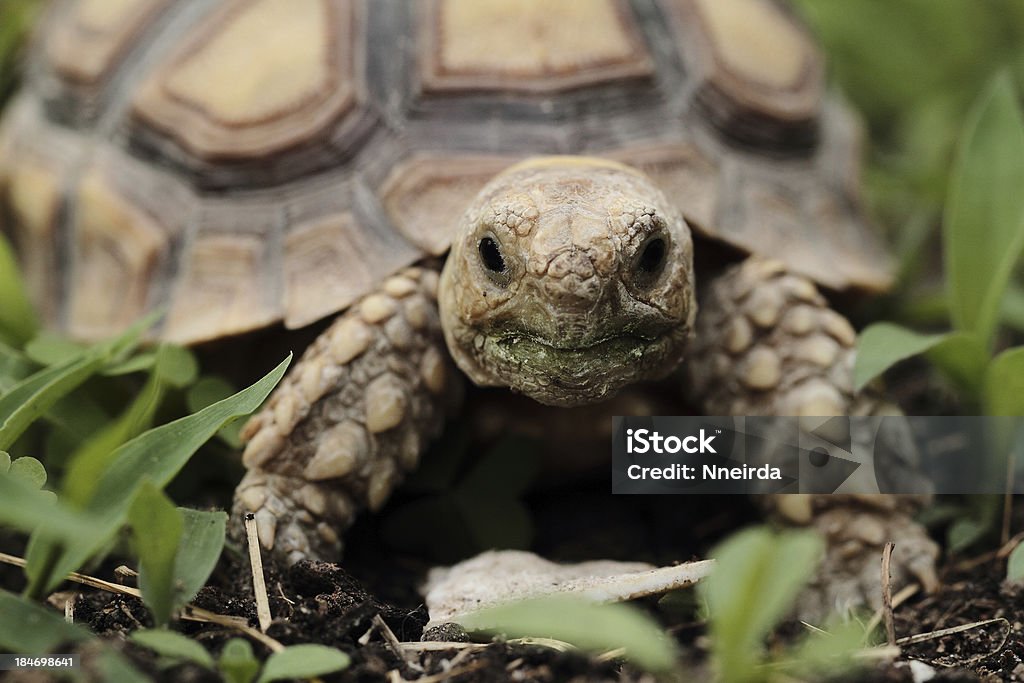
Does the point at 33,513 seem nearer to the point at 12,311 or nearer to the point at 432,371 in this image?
the point at 432,371

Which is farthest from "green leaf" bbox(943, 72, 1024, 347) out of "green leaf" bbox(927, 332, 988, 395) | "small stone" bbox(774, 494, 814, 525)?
"small stone" bbox(774, 494, 814, 525)

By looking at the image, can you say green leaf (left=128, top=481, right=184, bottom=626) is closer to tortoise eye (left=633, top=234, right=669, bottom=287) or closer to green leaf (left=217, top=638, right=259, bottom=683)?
green leaf (left=217, top=638, right=259, bottom=683)

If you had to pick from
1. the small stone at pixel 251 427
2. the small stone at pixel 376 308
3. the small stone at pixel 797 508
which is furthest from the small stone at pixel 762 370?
the small stone at pixel 251 427

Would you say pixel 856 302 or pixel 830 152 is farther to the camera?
pixel 830 152

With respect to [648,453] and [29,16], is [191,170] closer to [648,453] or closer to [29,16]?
[648,453]

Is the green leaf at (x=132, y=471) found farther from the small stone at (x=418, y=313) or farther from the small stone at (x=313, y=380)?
the small stone at (x=418, y=313)

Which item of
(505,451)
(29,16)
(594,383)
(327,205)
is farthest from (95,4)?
(594,383)

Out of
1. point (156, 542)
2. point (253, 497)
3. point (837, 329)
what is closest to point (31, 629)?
point (156, 542)
